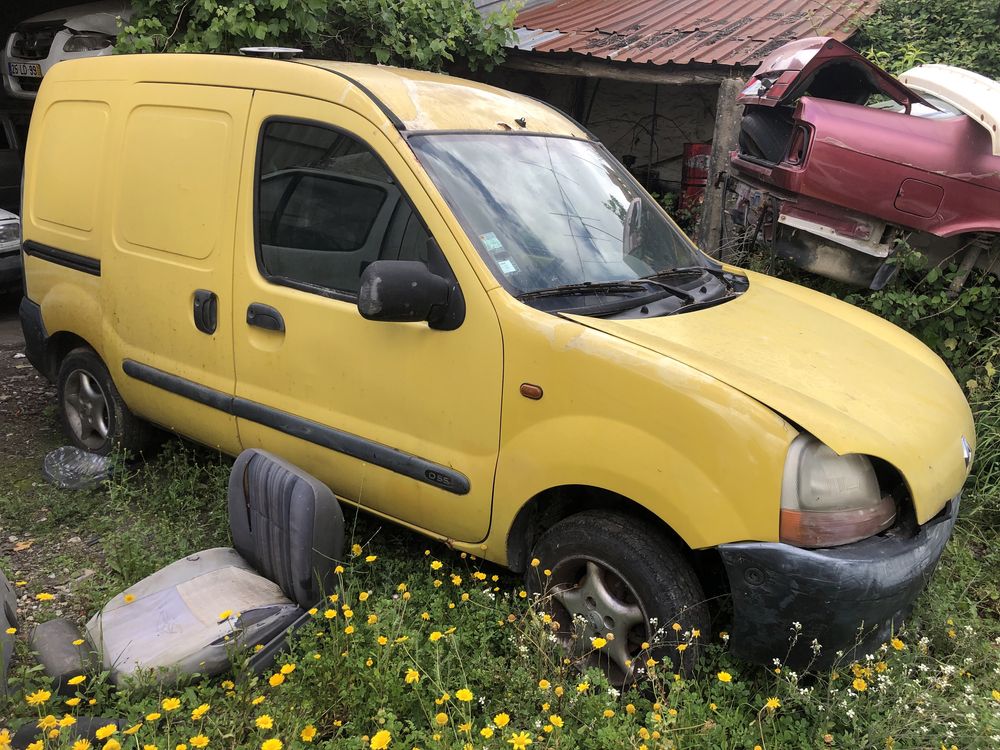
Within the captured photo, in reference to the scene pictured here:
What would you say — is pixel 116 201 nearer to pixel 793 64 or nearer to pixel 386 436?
pixel 386 436

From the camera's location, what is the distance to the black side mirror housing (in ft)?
8.23

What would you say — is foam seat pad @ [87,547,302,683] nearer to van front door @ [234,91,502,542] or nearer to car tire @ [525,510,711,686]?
van front door @ [234,91,502,542]

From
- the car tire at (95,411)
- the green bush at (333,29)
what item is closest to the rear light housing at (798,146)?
the green bush at (333,29)

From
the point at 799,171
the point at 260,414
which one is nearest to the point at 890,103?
the point at 799,171

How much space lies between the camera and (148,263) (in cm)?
363

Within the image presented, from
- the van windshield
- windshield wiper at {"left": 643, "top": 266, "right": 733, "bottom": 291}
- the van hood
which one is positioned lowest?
the van hood

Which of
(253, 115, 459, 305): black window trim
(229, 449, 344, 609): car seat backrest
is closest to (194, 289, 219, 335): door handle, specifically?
(253, 115, 459, 305): black window trim

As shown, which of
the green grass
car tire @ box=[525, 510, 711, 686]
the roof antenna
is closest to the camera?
the green grass

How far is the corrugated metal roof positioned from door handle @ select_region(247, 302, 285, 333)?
5149mm

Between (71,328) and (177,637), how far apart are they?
2.19 m

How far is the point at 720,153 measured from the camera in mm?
6219

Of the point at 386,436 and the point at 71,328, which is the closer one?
the point at 386,436

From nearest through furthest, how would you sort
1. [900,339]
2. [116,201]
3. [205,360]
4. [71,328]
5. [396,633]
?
[396,633] < [900,339] < [205,360] < [116,201] < [71,328]

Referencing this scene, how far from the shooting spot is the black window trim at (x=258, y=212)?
2.83 metres
